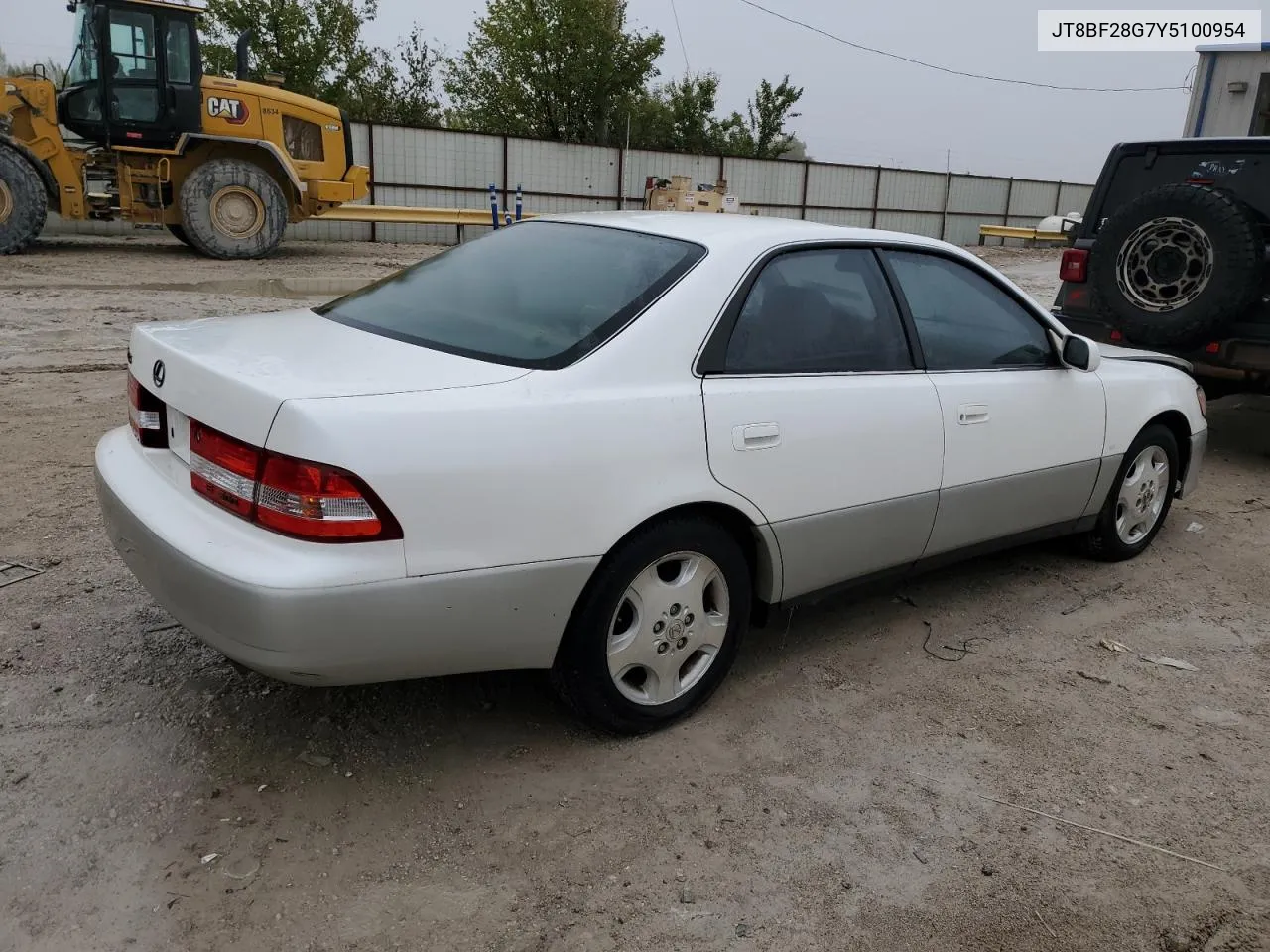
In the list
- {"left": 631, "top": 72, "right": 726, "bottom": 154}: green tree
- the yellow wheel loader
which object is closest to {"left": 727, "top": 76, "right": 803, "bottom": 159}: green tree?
{"left": 631, "top": 72, "right": 726, "bottom": 154}: green tree

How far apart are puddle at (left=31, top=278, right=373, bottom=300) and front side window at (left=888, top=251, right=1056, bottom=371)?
9.14 m

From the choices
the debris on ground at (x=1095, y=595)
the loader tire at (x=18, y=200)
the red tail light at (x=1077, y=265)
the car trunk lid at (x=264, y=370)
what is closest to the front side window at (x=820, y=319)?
the car trunk lid at (x=264, y=370)

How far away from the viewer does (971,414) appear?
3584 millimetres

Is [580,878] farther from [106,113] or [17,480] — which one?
[106,113]

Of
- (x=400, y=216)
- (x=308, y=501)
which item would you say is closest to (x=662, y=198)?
(x=400, y=216)

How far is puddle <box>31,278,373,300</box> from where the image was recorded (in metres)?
11.6

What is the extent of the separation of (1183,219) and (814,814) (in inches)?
184

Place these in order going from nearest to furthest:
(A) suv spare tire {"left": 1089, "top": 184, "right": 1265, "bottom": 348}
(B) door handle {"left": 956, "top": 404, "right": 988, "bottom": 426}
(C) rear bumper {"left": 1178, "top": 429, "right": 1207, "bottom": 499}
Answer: (B) door handle {"left": 956, "top": 404, "right": 988, "bottom": 426}
(C) rear bumper {"left": 1178, "top": 429, "right": 1207, "bottom": 499}
(A) suv spare tire {"left": 1089, "top": 184, "right": 1265, "bottom": 348}

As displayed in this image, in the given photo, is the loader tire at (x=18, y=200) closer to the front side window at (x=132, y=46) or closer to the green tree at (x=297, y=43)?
the front side window at (x=132, y=46)

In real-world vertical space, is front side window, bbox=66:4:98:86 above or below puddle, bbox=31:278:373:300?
above

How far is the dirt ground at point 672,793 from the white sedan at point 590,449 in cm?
36

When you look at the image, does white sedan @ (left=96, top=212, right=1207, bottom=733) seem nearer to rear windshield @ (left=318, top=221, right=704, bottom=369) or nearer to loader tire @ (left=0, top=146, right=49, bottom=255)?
rear windshield @ (left=318, top=221, right=704, bottom=369)

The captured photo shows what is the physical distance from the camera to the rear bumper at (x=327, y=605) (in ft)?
7.51

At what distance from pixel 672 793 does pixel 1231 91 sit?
13513 mm
